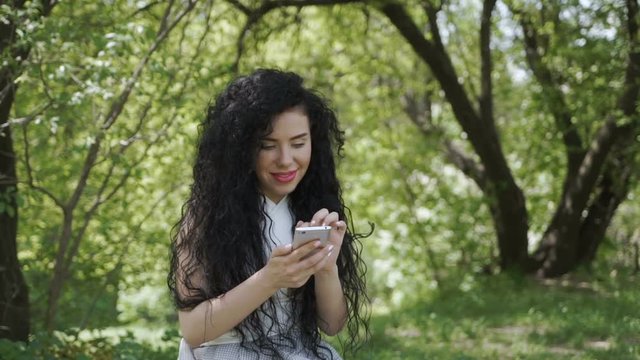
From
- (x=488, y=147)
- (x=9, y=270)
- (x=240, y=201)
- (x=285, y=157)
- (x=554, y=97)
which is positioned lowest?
(x=9, y=270)

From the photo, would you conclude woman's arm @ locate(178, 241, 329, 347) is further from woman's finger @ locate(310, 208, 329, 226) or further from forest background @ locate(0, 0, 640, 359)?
forest background @ locate(0, 0, 640, 359)

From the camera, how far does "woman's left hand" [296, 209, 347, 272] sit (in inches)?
90.3

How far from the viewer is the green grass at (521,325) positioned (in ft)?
19.3

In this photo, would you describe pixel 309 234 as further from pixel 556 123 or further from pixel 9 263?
pixel 556 123

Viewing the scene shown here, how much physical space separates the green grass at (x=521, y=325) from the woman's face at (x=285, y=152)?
3.02 m

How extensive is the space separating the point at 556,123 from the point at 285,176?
7.30m

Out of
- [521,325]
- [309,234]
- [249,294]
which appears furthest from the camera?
[521,325]

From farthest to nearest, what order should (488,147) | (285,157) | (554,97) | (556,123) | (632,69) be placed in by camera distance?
1. (488,147)
2. (556,123)
3. (554,97)
4. (632,69)
5. (285,157)

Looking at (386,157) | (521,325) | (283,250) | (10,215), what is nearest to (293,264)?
(283,250)

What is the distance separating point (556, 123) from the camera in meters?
9.34

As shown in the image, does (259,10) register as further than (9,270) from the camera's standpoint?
Yes

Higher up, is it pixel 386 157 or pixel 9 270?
pixel 386 157

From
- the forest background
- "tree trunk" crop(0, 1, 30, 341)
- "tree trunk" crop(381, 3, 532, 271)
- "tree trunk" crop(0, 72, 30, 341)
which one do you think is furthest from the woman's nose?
"tree trunk" crop(381, 3, 532, 271)

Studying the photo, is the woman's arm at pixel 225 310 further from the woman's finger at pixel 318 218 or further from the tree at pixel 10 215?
the tree at pixel 10 215
